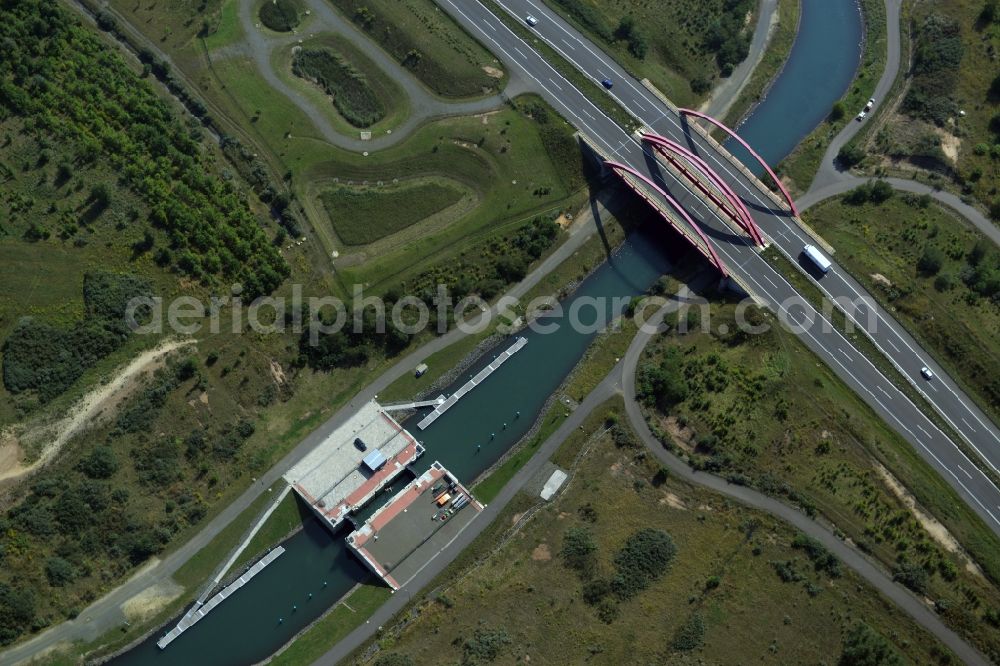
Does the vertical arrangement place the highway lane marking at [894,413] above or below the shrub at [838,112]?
below

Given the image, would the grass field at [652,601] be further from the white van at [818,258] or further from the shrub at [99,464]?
the shrub at [99,464]

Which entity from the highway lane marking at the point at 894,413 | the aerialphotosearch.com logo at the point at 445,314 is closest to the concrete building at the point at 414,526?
the aerialphotosearch.com logo at the point at 445,314

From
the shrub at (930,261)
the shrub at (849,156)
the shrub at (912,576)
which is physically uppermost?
the shrub at (849,156)

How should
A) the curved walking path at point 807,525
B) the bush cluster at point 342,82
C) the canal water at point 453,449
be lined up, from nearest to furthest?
the curved walking path at point 807,525 < the canal water at point 453,449 < the bush cluster at point 342,82

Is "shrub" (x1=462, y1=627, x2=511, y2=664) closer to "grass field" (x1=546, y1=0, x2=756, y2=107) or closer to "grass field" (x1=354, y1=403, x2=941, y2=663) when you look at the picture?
"grass field" (x1=354, y1=403, x2=941, y2=663)

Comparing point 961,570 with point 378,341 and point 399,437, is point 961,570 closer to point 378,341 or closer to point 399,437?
point 399,437

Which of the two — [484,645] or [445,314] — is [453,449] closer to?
[445,314]

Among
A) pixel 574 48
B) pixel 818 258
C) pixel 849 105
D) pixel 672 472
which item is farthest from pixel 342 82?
pixel 849 105

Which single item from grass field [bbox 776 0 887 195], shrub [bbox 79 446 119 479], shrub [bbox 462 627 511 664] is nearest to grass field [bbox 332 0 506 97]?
grass field [bbox 776 0 887 195]
